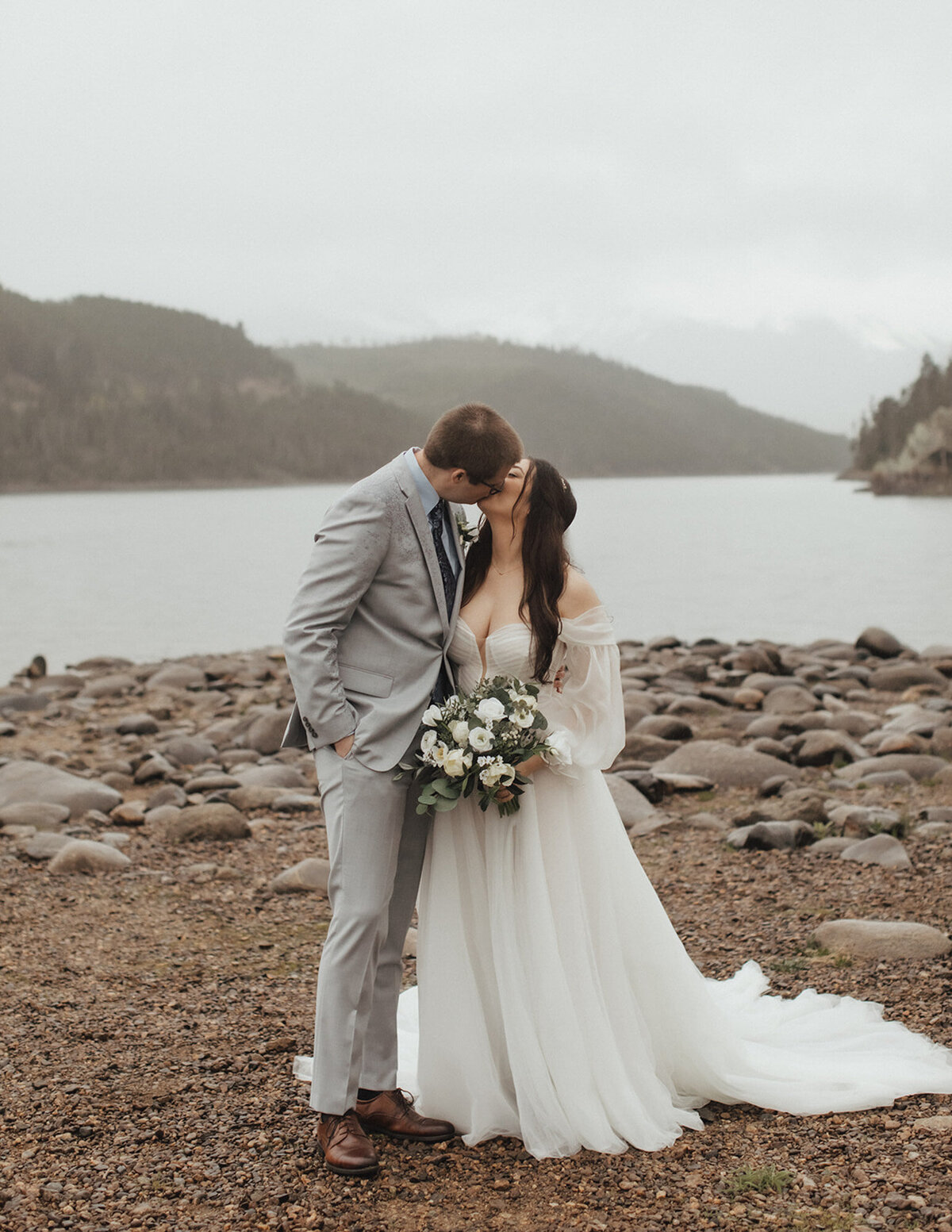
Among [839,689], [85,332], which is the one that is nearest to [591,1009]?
[839,689]

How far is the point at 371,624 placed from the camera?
4180 mm

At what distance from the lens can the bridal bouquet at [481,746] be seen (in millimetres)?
4074

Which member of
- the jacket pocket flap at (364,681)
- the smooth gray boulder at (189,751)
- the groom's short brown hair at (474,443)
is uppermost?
the groom's short brown hair at (474,443)

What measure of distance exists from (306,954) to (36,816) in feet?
12.4

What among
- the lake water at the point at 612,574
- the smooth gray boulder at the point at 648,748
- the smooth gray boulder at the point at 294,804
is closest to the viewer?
the smooth gray boulder at the point at 294,804

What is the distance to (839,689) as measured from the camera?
1656 cm

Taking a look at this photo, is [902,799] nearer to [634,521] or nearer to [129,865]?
[129,865]

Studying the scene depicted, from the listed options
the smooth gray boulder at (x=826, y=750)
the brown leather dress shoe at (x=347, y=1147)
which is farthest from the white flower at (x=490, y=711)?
the smooth gray boulder at (x=826, y=750)

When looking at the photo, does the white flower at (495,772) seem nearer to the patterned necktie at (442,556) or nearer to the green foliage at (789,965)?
the patterned necktie at (442,556)

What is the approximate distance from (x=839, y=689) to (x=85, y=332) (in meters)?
178

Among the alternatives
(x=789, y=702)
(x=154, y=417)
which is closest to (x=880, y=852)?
(x=789, y=702)

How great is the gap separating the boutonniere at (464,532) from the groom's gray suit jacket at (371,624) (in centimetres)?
31

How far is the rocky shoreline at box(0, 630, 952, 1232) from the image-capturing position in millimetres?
3963

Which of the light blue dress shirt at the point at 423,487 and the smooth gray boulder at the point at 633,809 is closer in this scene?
the light blue dress shirt at the point at 423,487
